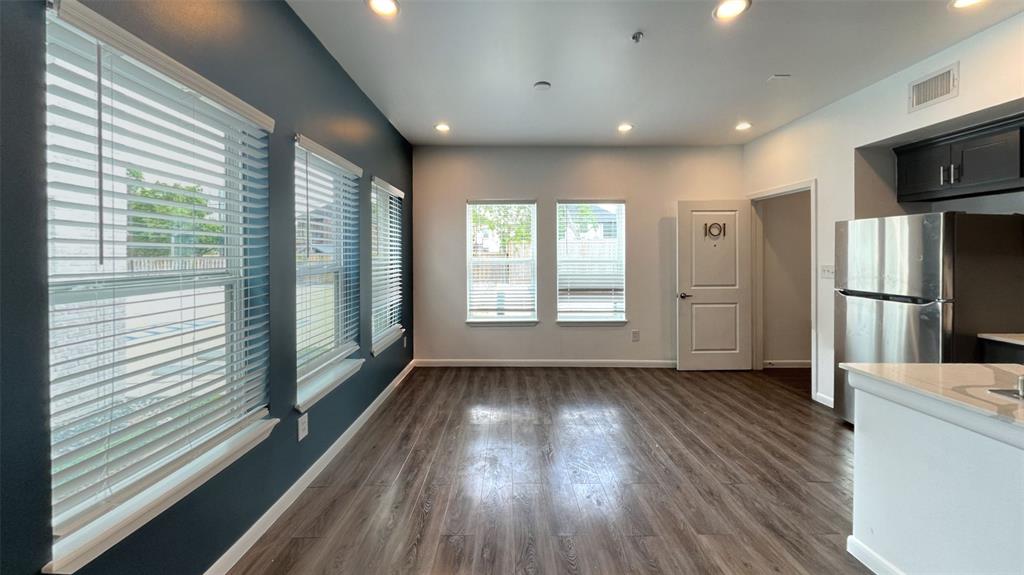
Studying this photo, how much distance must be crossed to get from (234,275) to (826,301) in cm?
452

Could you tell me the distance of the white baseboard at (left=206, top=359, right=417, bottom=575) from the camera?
1668mm

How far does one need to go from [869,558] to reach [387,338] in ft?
11.5

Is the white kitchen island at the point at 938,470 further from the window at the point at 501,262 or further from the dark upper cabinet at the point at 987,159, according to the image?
the window at the point at 501,262

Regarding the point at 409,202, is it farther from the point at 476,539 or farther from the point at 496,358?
the point at 476,539

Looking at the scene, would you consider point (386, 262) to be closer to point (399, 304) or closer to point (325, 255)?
point (399, 304)

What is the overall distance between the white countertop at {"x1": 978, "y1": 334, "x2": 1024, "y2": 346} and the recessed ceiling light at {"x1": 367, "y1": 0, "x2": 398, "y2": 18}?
3.94 metres

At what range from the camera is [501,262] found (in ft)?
16.3

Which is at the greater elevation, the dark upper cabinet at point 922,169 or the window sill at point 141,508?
the dark upper cabinet at point 922,169

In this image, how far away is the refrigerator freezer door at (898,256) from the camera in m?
2.52

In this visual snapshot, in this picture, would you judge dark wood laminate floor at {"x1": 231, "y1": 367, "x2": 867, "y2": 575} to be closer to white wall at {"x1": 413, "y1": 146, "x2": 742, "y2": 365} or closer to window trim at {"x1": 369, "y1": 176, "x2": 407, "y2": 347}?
window trim at {"x1": 369, "y1": 176, "x2": 407, "y2": 347}

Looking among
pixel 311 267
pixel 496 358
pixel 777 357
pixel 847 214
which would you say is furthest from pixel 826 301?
pixel 311 267

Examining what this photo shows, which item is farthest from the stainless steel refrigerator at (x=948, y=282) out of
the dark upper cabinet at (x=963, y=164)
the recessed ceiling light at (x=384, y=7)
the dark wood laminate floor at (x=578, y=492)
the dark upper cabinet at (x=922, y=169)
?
the recessed ceiling light at (x=384, y=7)

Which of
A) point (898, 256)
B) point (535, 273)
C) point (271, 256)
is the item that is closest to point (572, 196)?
point (535, 273)

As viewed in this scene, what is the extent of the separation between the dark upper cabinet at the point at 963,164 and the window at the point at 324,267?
4.37 metres
